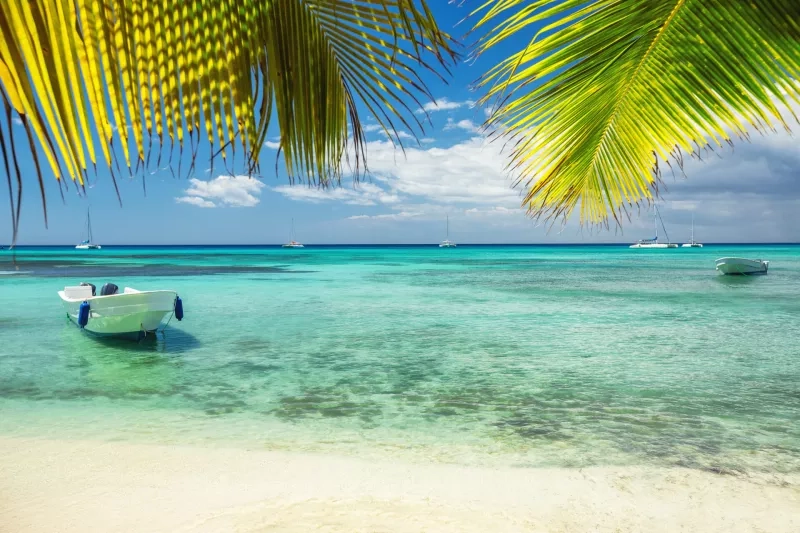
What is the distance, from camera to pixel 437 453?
18.7 feet

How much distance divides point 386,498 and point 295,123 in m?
4.24

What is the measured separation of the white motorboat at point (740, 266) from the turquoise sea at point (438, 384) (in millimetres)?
14871

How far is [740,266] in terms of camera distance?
31984 mm

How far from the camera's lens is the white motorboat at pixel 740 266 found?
31.6 m

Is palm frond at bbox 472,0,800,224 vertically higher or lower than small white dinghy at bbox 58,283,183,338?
higher

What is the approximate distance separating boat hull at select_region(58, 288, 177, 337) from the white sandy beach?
5514 millimetres

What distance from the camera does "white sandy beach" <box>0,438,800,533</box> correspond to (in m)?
4.23

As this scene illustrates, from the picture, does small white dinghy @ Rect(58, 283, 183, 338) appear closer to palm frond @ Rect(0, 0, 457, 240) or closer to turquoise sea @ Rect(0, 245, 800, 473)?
turquoise sea @ Rect(0, 245, 800, 473)

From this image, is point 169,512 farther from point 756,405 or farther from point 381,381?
point 756,405

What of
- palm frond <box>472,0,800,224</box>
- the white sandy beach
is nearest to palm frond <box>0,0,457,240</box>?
palm frond <box>472,0,800,224</box>

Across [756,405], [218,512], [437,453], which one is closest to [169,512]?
[218,512]

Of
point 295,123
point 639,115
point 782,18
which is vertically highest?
point 782,18

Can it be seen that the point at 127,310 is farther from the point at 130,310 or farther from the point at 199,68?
the point at 199,68

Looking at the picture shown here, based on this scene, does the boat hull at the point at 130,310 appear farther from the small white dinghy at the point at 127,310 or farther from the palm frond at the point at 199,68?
the palm frond at the point at 199,68
